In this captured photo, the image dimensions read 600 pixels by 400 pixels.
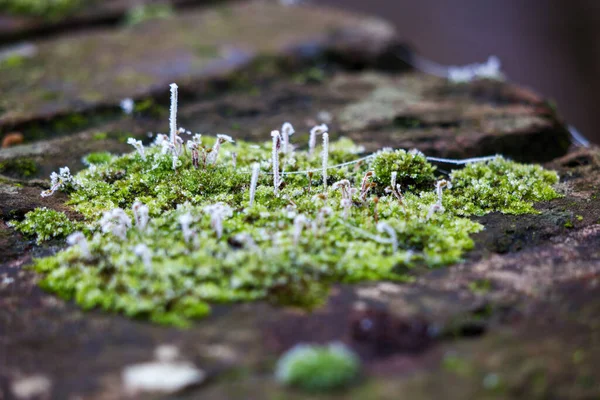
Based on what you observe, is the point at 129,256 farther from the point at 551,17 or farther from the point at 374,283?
the point at 551,17

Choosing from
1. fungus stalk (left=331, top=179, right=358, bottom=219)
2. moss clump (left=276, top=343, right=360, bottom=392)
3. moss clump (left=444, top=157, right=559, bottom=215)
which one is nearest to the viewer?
moss clump (left=276, top=343, right=360, bottom=392)

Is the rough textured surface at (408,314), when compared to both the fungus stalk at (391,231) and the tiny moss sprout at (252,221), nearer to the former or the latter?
the tiny moss sprout at (252,221)

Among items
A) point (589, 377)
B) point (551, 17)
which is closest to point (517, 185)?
point (589, 377)

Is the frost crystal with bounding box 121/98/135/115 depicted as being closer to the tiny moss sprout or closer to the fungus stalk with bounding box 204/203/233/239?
the tiny moss sprout

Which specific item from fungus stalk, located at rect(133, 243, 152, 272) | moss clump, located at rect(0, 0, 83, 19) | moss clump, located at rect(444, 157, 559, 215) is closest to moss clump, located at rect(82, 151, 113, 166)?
fungus stalk, located at rect(133, 243, 152, 272)

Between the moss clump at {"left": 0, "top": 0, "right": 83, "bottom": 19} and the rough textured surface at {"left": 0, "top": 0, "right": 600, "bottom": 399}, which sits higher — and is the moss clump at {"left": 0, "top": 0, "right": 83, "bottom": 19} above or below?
above

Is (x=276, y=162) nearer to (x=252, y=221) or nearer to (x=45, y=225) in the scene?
(x=252, y=221)

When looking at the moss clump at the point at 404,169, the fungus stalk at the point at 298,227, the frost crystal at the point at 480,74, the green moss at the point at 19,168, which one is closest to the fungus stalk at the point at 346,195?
the fungus stalk at the point at 298,227
